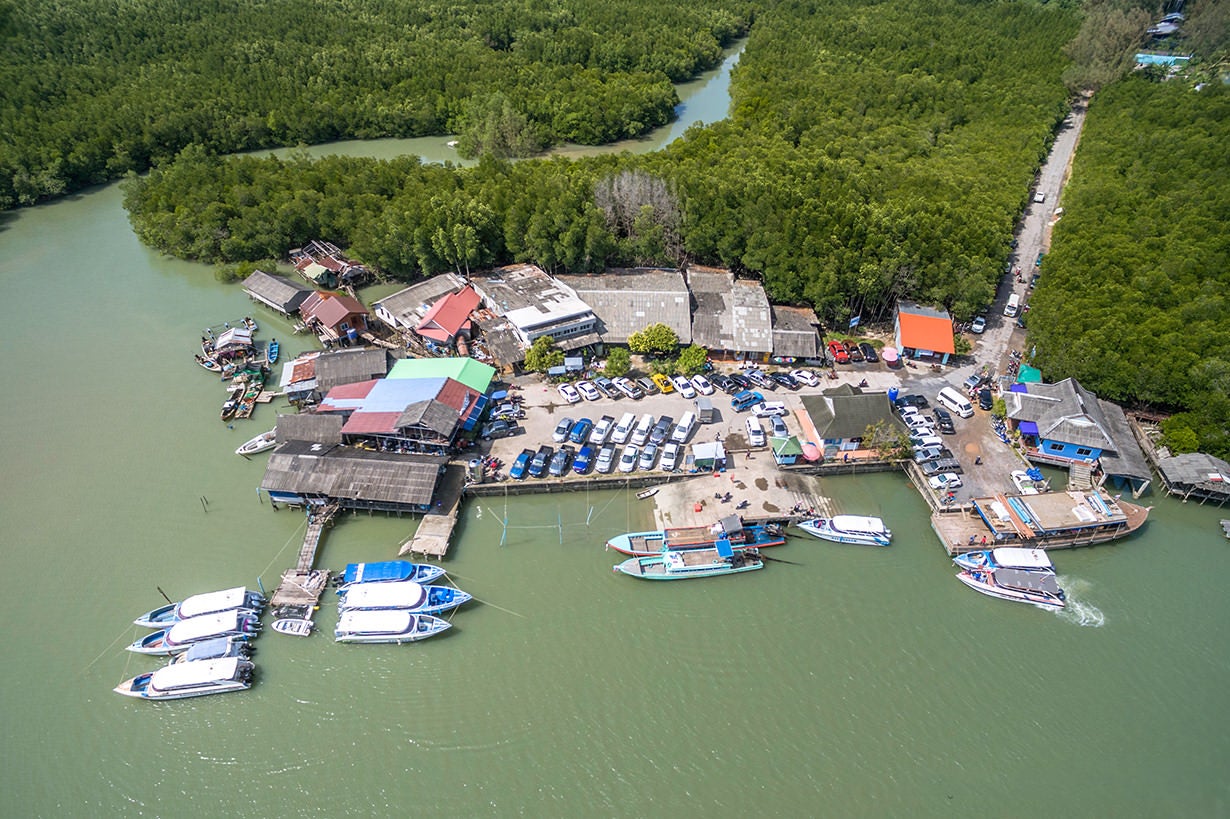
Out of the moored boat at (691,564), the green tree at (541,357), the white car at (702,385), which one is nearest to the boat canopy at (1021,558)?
the moored boat at (691,564)

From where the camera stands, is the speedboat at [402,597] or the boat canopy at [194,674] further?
A: the speedboat at [402,597]

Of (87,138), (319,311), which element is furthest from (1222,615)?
(87,138)

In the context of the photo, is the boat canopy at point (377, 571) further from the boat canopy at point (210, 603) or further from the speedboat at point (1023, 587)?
the speedboat at point (1023, 587)

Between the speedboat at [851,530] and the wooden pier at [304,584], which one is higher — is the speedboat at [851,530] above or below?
above

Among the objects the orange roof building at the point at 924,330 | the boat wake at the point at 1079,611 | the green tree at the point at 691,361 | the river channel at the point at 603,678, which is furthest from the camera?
the orange roof building at the point at 924,330

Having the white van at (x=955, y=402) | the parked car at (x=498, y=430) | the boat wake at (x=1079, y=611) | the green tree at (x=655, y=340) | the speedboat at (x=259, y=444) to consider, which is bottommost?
the speedboat at (x=259, y=444)

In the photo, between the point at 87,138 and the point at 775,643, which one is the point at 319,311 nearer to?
the point at 775,643

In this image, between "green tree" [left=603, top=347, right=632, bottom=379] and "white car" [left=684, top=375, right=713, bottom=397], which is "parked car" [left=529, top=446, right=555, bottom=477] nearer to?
"green tree" [left=603, top=347, right=632, bottom=379]

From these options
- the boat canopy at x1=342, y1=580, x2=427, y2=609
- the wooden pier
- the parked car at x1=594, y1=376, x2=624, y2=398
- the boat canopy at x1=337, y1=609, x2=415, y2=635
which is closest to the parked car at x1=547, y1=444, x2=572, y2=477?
the parked car at x1=594, y1=376, x2=624, y2=398

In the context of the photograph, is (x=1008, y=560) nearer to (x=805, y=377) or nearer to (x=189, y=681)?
(x=805, y=377)
